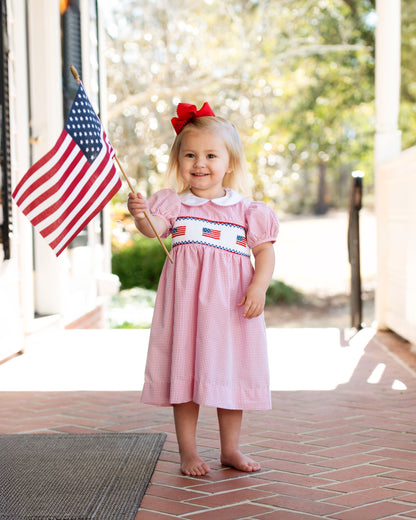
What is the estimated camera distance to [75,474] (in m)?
2.62

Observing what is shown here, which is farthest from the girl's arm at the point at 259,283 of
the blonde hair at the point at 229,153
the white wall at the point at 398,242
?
the white wall at the point at 398,242

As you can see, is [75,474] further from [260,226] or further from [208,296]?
[260,226]

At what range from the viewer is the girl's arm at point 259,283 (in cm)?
261

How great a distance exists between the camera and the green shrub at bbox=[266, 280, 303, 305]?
13.2 meters

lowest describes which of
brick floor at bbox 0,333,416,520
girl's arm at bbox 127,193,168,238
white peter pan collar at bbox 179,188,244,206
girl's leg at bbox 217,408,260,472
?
brick floor at bbox 0,333,416,520

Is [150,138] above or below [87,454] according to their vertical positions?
above

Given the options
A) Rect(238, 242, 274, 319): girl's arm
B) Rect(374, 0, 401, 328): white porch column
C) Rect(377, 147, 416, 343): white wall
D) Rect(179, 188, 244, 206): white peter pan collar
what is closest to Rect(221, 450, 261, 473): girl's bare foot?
Rect(238, 242, 274, 319): girl's arm

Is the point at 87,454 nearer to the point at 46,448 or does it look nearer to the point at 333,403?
the point at 46,448

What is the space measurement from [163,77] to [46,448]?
29.1ft

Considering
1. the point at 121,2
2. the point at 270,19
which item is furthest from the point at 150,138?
the point at 270,19

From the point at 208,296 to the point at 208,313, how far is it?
2.4 inches

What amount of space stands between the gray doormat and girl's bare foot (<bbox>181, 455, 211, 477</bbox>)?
122mm

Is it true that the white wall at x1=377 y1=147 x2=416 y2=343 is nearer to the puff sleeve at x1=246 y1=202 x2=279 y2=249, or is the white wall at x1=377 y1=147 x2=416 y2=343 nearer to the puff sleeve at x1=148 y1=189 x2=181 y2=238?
the puff sleeve at x1=246 y1=202 x2=279 y2=249

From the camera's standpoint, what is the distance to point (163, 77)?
437 inches
